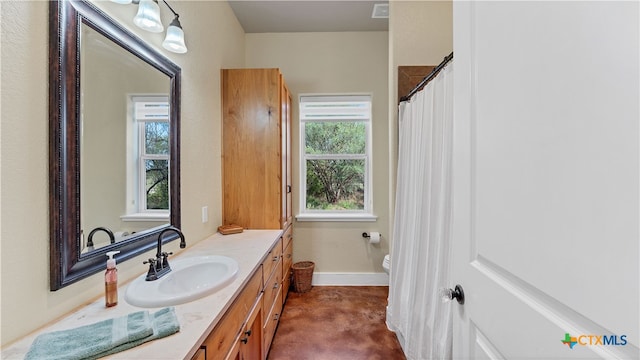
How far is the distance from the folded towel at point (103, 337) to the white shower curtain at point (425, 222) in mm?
1187

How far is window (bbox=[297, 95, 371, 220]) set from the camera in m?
3.10

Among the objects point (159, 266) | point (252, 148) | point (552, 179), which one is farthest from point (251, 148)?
point (552, 179)

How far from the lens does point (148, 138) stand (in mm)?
1394

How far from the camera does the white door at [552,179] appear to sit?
41 centimetres

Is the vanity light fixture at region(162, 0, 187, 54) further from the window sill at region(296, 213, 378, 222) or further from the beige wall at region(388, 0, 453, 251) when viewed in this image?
the window sill at region(296, 213, 378, 222)

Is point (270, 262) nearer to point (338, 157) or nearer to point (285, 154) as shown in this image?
point (285, 154)

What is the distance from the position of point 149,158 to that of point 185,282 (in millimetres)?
661

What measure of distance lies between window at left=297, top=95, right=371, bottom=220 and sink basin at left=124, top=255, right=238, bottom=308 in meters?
1.72

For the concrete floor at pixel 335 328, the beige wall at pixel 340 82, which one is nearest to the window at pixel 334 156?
the beige wall at pixel 340 82

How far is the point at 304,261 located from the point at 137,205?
2.04m

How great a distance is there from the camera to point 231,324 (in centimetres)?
106

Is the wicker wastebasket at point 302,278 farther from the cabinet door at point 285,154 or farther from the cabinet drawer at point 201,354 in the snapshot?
the cabinet drawer at point 201,354

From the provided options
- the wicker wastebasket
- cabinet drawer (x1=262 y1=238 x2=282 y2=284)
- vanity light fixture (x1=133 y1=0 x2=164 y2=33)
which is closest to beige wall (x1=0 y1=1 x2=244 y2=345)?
vanity light fixture (x1=133 y1=0 x2=164 y2=33)

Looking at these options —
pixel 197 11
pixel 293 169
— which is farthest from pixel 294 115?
pixel 197 11
